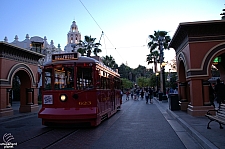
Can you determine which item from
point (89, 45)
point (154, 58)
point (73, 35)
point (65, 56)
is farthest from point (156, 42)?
point (73, 35)

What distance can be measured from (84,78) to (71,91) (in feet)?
2.70

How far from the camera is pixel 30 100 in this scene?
19.4 meters

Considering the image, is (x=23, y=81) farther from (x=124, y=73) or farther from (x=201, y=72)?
(x=124, y=73)

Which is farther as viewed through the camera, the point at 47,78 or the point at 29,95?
the point at 29,95

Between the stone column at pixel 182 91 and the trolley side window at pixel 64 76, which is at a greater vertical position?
the trolley side window at pixel 64 76

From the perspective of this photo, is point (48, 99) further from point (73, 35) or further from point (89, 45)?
point (73, 35)

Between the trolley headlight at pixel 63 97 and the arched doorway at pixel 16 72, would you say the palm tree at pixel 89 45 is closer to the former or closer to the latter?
the arched doorway at pixel 16 72

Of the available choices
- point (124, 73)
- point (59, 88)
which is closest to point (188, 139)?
point (59, 88)

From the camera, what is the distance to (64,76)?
1020 centimetres

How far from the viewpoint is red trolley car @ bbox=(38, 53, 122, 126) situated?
380 inches

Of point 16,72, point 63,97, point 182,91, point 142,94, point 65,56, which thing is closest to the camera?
point 63,97

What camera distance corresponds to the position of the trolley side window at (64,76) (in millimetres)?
10141

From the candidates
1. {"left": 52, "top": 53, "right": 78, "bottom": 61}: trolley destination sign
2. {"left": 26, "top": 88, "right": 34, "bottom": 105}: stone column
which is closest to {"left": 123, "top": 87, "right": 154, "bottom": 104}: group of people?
{"left": 26, "top": 88, "right": 34, "bottom": 105}: stone column

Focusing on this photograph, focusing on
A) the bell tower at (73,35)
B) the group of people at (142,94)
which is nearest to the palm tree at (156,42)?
the group of people at (142,94)
